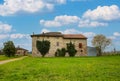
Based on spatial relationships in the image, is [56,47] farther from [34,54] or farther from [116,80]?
[116,80]

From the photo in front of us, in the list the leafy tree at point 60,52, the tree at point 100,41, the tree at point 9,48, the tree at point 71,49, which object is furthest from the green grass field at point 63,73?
the tree at point 100,41

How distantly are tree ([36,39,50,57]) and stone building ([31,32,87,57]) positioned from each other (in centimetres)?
126

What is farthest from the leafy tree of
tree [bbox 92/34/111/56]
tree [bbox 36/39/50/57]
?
tree [bbox 92/34/111/56]

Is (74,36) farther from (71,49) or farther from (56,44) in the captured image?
(56,44)

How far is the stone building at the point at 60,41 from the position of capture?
315 ft

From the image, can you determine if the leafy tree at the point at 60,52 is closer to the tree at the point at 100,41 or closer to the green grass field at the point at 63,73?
the tree at the point at 100,41

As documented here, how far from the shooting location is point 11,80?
51.9ft

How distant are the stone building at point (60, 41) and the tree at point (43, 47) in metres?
1.26

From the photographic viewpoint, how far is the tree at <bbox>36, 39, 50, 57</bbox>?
9356 cm

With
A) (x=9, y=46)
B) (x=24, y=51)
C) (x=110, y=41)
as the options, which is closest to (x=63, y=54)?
(x=9, y=46)

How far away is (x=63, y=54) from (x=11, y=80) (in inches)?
3145

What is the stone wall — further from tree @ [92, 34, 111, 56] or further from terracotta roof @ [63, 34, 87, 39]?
tree @ [92, 34, 111, 56]

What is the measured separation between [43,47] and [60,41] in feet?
24.6

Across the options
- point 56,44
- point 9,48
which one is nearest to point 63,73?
point 9,48
